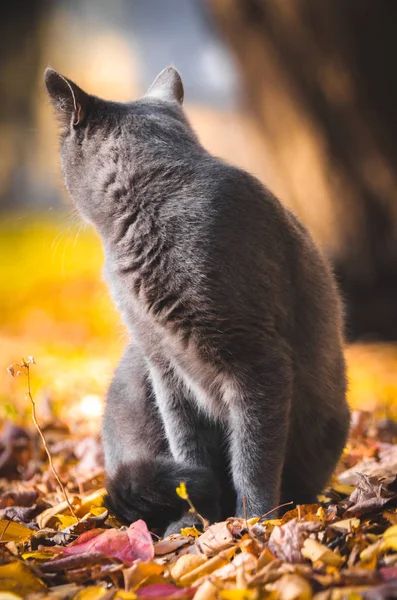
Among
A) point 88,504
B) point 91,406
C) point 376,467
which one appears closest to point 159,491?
point 88,504

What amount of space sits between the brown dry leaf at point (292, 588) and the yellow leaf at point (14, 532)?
95cm

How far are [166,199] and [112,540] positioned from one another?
100cm

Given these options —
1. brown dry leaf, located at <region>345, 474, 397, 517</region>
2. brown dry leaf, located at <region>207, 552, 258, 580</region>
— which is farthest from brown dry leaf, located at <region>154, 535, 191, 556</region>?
brown dry leaf, located at <region>345, 474, 397, 517</region>

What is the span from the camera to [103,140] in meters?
2.30

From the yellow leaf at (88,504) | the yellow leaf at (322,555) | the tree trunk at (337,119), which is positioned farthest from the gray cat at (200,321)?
the tree trunk at (337,119)

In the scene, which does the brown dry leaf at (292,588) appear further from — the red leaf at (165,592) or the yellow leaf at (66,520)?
the yellow leaf at (66,520)

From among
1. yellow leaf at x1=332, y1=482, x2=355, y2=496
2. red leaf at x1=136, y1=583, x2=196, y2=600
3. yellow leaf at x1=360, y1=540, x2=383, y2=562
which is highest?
yellow leaf at x1=360, y1=540, x2=383, y2=562

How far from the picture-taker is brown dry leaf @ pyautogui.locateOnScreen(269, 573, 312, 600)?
4.71 ft

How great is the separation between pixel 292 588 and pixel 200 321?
0.83 m

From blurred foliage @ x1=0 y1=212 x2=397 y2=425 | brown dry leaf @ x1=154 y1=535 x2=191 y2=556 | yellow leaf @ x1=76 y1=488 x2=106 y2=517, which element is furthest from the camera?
blurred foliage @ x1=0 y1=212 x2=397 y2=425

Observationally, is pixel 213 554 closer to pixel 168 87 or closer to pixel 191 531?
pixel 191 531

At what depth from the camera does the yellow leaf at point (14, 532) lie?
2.15 metres

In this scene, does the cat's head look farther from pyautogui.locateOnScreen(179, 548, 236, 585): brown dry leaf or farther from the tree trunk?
the tree trunk

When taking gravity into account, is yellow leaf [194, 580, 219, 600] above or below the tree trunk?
below
